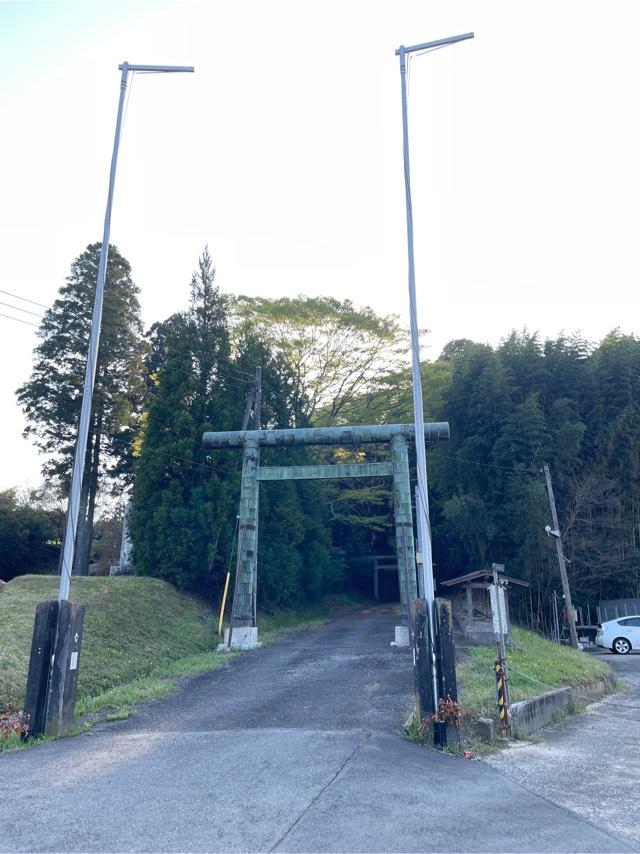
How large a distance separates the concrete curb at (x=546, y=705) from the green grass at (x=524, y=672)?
5.5 inches

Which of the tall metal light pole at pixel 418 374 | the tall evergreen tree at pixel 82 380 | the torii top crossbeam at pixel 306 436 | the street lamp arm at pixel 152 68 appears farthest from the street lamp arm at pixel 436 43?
the tall evergreen tree at pixel 82 380

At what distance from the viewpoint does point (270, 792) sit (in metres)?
5.68

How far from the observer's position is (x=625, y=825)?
5.44 metres

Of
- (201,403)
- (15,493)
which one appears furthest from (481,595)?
(15,493)

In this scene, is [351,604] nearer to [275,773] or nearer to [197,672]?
[197,672]

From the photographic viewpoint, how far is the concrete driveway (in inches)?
228

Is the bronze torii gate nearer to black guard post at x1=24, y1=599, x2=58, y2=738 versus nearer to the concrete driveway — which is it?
the concrete driveway

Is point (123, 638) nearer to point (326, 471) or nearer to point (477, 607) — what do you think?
point (326, 471)

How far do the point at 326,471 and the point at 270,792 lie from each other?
11.8 m

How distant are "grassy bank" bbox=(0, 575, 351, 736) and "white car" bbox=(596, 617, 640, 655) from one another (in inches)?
414

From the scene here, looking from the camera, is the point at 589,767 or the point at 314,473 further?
the point at 314,473

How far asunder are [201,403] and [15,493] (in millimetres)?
19144

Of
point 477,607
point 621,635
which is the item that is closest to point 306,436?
point 477,607

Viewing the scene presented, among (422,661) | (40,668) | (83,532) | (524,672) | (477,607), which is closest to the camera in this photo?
(422,661)
